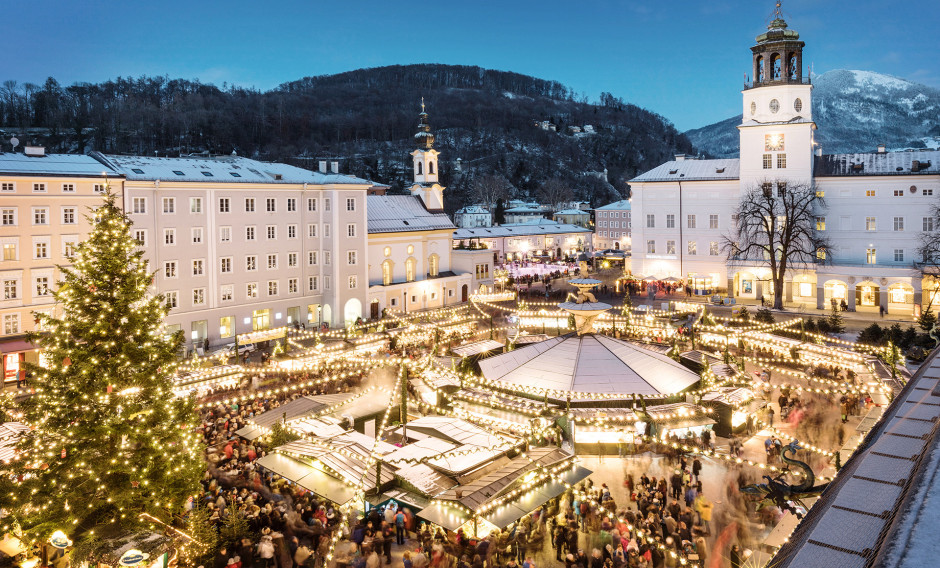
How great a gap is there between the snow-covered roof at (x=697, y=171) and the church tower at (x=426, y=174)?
1743cm

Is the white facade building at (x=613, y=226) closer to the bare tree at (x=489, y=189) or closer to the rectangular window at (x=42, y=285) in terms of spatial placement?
the bare tree at (x=489, y=189)

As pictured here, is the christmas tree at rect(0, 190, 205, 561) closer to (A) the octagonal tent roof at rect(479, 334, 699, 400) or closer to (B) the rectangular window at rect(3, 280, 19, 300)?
(A) the octagonal tent roof at rect(479, 334, 699, 400)

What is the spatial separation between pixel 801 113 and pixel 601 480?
41.8 metres

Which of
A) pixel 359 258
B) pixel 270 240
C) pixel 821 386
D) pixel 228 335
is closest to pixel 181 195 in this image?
pixel 270 240

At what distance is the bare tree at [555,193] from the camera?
127000 millimetres

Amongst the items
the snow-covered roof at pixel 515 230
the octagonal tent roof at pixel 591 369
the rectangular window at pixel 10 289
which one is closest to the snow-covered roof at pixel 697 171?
the snow-covered roof at pixel 515 230

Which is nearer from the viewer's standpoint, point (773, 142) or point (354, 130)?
point (773, 142)

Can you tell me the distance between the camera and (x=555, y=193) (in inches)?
5059

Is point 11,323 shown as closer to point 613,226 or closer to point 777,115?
point 777,115

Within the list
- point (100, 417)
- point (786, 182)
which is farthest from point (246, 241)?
point (786, 182)

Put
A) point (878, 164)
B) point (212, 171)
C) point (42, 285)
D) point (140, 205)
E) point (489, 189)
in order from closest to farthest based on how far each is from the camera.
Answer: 1. point (42, 285)
2. point (140, 205)
3. point (212, 171)
4. point (878, 164)
5. point (489, 189)

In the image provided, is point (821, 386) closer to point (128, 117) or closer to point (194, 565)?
point (194, 565)

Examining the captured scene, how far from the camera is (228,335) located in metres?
36.6

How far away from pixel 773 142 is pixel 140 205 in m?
44.9
